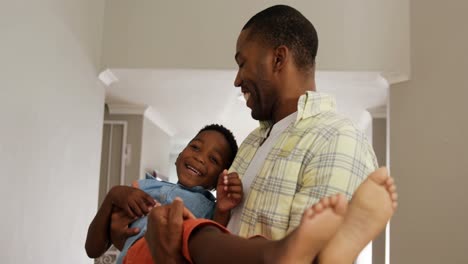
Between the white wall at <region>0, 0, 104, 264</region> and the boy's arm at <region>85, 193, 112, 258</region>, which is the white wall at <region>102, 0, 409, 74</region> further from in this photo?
the boy's arm at <region>85, 193, 112, 258</region>

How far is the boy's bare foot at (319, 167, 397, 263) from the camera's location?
2.59 feet

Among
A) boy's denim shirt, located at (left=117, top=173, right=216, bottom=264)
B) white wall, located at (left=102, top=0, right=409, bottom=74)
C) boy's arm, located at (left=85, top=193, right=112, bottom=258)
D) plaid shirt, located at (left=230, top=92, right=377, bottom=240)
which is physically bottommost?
boy's arm, located at (left=85, top=193, right=112, bottom=258)

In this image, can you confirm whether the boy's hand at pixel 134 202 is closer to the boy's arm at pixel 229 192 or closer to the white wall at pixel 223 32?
the boy's arm at pixel 229 192

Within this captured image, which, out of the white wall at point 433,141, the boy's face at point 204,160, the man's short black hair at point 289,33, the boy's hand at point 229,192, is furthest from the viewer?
the white wall at point 433,141

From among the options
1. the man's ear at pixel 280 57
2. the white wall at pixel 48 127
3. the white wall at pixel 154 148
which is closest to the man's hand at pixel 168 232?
the man's ear at pixel 280 57

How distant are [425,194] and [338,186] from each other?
1737 millimetres

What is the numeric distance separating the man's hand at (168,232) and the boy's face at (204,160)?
54cm

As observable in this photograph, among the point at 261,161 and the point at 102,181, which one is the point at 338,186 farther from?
the point at 102,181

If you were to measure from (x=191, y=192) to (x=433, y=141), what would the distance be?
155 cm

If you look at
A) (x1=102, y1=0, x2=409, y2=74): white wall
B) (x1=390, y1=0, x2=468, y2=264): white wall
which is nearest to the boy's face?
(x1=102, y1=0, x2=409, y2=74): white wall

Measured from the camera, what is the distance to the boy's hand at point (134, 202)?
1190mm

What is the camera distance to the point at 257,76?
3.75 feet

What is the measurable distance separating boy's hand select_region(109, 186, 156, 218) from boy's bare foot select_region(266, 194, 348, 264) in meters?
0.53

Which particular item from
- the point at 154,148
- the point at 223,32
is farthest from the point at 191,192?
the point at 154,148
